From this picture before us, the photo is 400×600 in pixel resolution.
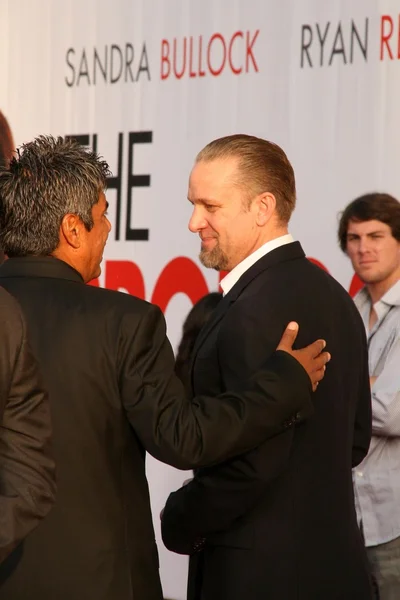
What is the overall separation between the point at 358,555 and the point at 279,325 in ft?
1.95

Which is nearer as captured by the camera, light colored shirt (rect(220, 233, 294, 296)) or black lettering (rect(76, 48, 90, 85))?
light colored shirt (rect(220, 233, 294, 296))

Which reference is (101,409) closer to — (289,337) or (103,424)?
(103,424)

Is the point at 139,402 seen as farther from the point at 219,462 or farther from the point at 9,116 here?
the point at 9,116

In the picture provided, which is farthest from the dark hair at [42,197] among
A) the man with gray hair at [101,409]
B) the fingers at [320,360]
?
the fingers at [320,360]

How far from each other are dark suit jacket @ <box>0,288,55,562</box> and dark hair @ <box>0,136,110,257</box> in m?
0.62

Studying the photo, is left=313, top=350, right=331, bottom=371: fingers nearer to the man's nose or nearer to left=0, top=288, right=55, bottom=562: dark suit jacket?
left=0, top=288, right=55, bottom=562: dark suit jacket

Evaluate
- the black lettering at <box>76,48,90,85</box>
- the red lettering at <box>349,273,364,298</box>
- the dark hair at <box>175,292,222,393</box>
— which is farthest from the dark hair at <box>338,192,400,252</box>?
the black lettering at <box>76,48,90,85</box>

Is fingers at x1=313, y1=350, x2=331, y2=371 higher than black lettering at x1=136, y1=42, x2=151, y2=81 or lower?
lower

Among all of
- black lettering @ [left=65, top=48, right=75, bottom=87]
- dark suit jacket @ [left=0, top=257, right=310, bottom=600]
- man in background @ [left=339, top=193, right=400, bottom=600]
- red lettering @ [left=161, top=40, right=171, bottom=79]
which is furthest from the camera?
black lettering @ [left=65, top=48, right=75, bottom=87]

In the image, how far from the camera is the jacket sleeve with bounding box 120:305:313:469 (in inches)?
94.3

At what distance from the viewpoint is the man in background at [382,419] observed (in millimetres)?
3635

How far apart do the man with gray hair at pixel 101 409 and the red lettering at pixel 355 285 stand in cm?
189

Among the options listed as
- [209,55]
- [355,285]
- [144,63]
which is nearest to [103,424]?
[355,285]

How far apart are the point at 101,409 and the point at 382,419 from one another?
57.0 inches
